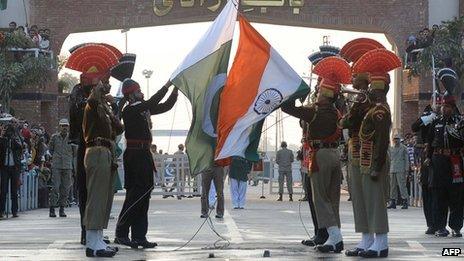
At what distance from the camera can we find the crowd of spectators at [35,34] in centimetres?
4469

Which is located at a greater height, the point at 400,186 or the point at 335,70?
the point at 335,70

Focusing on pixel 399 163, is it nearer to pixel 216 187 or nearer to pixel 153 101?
pixel 216 187

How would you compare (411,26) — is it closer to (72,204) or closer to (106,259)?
(72,204)

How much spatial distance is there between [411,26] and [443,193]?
1199 inches

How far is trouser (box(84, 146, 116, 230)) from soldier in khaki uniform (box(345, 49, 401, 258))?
2794 millimetres

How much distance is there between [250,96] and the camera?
1778cm

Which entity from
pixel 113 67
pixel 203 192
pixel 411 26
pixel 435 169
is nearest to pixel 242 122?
pixel 113 67

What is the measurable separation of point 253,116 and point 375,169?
182cm

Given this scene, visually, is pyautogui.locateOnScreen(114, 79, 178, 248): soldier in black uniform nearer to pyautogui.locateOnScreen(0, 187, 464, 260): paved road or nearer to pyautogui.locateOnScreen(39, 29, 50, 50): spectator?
pyautogui.locateOnScreen(0, 187, 464, 260): paved road

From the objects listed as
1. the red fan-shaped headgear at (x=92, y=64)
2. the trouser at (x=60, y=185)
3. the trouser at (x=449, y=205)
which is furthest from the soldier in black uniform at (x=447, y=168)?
the trouser at (x=60, y=185)

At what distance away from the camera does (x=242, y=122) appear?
698 inches

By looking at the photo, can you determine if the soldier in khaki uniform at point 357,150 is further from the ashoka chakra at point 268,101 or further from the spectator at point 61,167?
the spectator at point 61,167

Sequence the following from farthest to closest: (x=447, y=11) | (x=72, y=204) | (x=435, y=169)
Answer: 1. (x=447, y=11)
2. (x=72, y=204)
3. (x=435, y=169)
